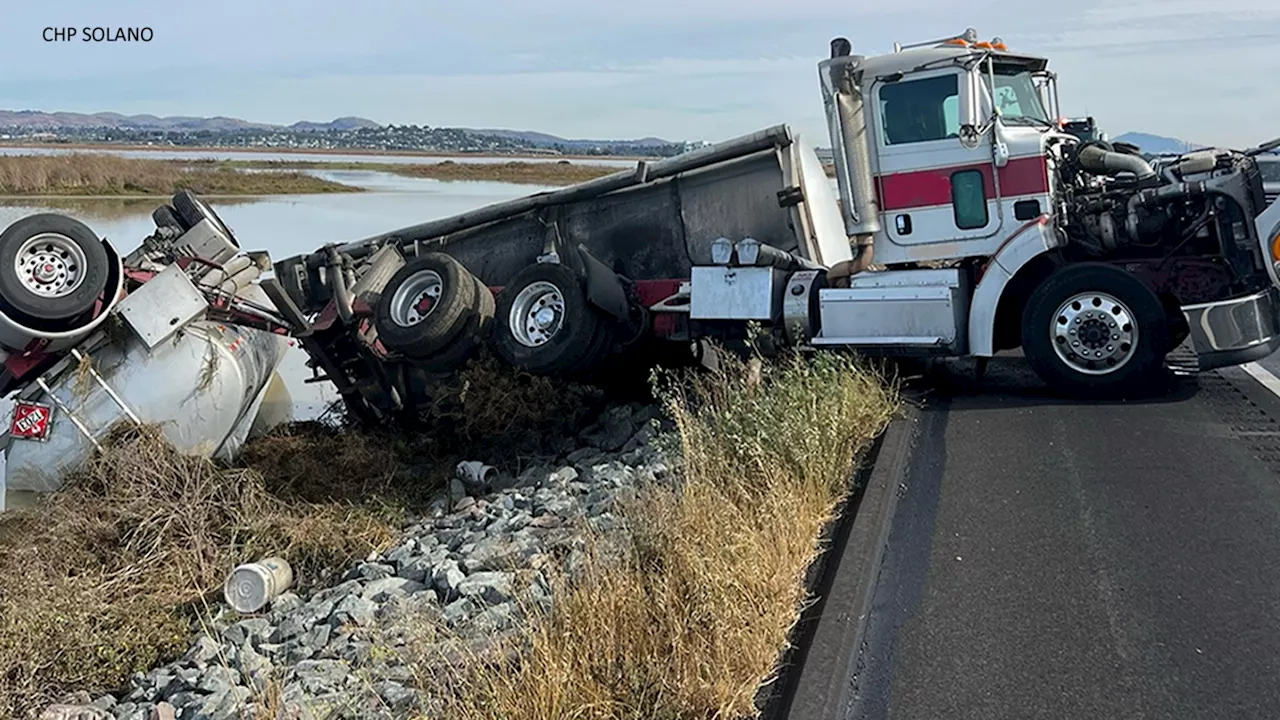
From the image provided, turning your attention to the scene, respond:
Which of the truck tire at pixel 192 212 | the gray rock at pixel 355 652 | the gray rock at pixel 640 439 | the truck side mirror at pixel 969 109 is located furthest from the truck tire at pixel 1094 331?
the truck tire at pixel 192 212

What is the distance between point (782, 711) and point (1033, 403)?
5413 millimetres

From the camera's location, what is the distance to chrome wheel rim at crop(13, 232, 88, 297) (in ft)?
29.6

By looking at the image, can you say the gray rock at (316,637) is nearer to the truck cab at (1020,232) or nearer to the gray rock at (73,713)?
the gray rock at (73,713)

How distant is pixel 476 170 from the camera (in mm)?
70812

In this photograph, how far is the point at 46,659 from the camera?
6.13 m

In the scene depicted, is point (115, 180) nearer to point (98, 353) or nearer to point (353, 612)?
point (98, 353)

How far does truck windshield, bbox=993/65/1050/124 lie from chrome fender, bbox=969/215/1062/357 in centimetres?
98

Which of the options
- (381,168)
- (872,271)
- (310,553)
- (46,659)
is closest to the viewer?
(46,659)

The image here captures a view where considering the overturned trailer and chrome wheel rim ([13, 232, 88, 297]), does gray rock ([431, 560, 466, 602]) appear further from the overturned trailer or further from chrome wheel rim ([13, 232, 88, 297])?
chrome wheel rim ([13, 232, 88, 297])

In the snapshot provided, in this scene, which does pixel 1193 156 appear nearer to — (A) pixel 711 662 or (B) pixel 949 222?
(B) pixel 949 222

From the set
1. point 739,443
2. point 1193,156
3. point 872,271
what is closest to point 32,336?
point 739,443

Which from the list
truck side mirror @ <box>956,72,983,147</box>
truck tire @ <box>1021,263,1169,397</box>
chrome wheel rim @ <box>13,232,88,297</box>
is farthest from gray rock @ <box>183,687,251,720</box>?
truck side mirror @ <box>956,72,983,147</box>

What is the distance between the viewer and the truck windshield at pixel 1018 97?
9.20m

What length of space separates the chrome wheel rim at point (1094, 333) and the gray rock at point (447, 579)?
16.1ft
